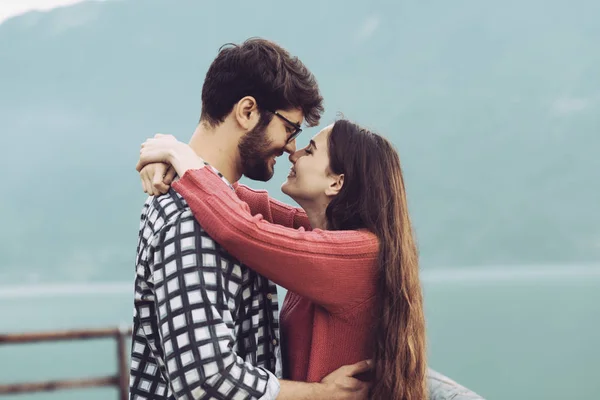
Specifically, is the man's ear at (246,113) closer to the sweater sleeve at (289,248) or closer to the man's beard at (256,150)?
the man's beard at (256,150)

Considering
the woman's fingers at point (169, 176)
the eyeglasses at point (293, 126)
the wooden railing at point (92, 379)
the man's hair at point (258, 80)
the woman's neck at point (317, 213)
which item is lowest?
the wooden railing at point (92, 379)

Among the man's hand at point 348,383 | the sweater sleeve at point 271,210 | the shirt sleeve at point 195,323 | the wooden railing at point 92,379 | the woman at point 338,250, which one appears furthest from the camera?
the wooden railing at point 92,379

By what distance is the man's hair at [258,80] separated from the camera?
176 centimetres

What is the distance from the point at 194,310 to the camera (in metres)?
1.39

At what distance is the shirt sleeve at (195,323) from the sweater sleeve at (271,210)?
688 mm

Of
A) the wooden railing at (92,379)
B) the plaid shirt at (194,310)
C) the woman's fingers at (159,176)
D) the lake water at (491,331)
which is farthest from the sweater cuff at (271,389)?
the lake water at (491,331)

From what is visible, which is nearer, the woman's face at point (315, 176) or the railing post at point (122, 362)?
the woman's face at point (315, 176)

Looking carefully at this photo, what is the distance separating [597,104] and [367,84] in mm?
57064

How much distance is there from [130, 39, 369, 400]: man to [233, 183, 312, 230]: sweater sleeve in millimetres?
288

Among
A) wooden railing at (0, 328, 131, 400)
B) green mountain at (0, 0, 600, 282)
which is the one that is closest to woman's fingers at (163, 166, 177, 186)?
wooden railing at (0, 328, 131, 400)

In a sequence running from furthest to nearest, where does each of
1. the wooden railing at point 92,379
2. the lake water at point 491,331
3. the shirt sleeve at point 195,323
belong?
the lake water at point 491,331, the wooden railing at point 92,379, the shirt sleeve at point 195,323

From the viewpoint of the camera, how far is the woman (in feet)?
4.97

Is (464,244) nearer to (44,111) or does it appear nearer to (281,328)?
(44,111)

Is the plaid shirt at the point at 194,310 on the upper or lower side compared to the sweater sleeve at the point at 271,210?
lower
